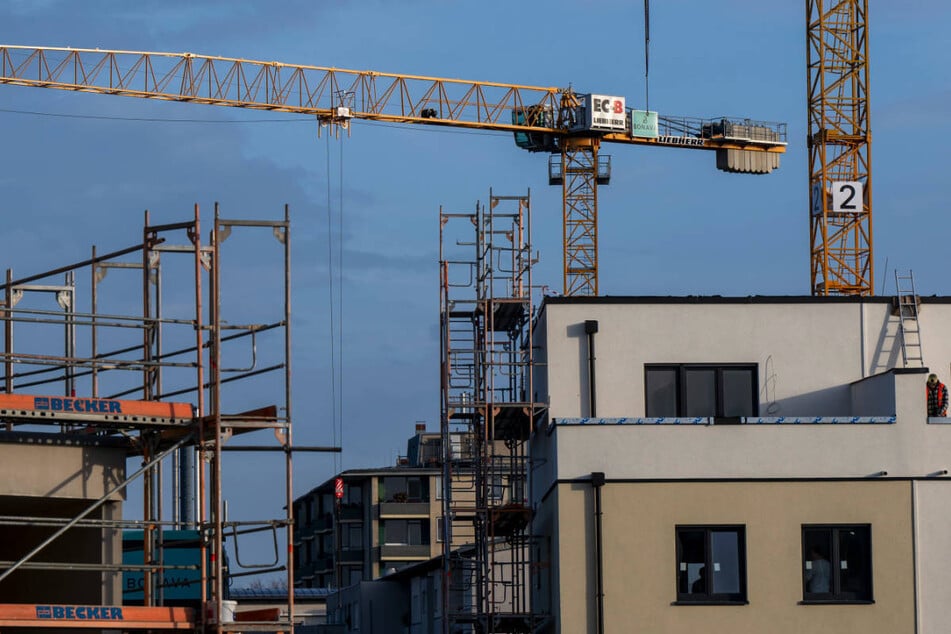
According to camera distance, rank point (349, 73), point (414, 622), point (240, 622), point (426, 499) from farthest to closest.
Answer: point (426, 499)
point (349, 73)
point (414, 622)
point (240, 622)

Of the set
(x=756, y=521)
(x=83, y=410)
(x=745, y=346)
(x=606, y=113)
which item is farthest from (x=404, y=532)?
(x=83, y=410)

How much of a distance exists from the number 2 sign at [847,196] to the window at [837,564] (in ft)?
169

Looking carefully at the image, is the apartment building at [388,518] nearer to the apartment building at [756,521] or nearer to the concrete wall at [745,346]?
the concrete wall at [745,346]

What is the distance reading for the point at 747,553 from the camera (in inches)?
1481

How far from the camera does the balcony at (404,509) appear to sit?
144 metres

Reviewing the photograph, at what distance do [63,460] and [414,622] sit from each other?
58063 millimetres

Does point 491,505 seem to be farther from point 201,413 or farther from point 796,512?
point 201,413

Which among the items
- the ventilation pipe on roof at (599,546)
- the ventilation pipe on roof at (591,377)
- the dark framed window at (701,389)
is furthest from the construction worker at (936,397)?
the ventilation pipe on roof at (599,546)

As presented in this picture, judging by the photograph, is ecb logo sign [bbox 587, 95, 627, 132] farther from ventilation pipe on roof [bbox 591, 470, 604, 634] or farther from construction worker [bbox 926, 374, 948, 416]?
ventilation pipe on roof [bbox 591, 470, 604, 634]

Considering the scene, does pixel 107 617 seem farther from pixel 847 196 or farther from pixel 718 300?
pixel 847 196

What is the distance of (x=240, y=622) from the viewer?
2545 cm

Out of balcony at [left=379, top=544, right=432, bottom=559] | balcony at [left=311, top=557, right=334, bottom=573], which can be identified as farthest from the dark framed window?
balcony at [left=311, top=557, right=334, bottom=573]

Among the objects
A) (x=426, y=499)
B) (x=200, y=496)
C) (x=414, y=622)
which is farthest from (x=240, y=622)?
(x=426, y=499)

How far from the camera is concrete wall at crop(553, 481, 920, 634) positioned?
3750 cm
